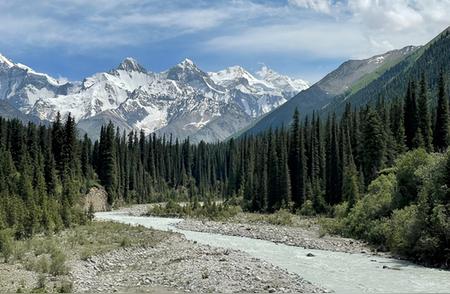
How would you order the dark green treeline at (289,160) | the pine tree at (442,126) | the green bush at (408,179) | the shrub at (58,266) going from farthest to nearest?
the pine tree at (442,126) < the dark green treeline at (289,160) < the green bush at (408,179) < the shrub at (58,266)

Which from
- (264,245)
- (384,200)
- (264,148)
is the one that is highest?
(264,148)

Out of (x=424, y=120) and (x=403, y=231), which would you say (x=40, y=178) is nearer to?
(x=403, y=231)

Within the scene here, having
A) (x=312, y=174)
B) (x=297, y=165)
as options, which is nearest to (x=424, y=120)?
(x=312, y=174)

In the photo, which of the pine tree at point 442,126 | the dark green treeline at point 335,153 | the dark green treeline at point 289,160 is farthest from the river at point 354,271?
the pine tree at point 442,126

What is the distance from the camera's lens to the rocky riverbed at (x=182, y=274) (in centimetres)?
3275

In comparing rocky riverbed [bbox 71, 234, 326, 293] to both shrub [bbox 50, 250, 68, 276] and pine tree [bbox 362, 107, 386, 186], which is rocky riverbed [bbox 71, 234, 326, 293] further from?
pine tree [bbox 362, 107, 386, 186]

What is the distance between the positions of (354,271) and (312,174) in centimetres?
6576

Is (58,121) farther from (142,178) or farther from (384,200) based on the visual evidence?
(384,200)

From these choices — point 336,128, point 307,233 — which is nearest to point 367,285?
point 307,233

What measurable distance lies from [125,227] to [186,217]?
103 feet

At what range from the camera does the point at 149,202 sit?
152 m

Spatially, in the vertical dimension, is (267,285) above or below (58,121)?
below

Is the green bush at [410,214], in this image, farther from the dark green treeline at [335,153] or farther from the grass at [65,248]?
the grass at [65,248]

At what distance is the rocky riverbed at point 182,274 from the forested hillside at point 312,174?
42.6 ft
